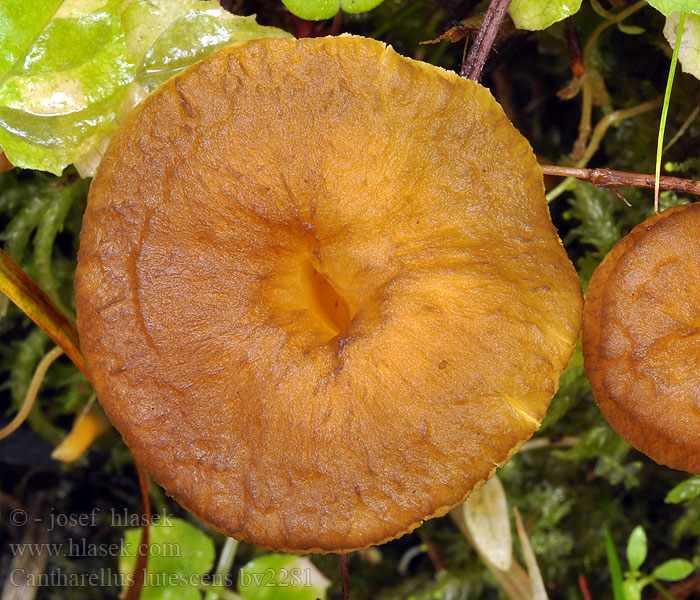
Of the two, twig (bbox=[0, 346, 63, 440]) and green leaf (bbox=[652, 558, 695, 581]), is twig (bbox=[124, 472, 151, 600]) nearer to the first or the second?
twig (bbox=[0, 346, 63, 440])

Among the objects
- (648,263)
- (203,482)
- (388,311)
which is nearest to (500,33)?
(648,263)

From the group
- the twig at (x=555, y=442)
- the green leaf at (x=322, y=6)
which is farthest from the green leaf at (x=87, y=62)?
the twig at (x=555, y=442)

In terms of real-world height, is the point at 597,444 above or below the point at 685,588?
above

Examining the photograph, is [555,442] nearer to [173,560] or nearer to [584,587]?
[584,587]

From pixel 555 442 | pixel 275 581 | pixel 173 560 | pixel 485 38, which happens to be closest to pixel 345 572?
pixel 275 581

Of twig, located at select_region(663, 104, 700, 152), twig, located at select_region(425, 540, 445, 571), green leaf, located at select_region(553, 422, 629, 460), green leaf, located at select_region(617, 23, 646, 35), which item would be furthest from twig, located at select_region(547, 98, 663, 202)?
twig, located at select_region(425, 540, 445, 571)

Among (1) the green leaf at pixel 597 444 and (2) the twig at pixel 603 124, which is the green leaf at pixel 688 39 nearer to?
(2) the twig at pixel 603 124

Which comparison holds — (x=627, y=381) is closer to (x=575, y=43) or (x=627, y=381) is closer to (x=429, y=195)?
(x=429, y=195)
